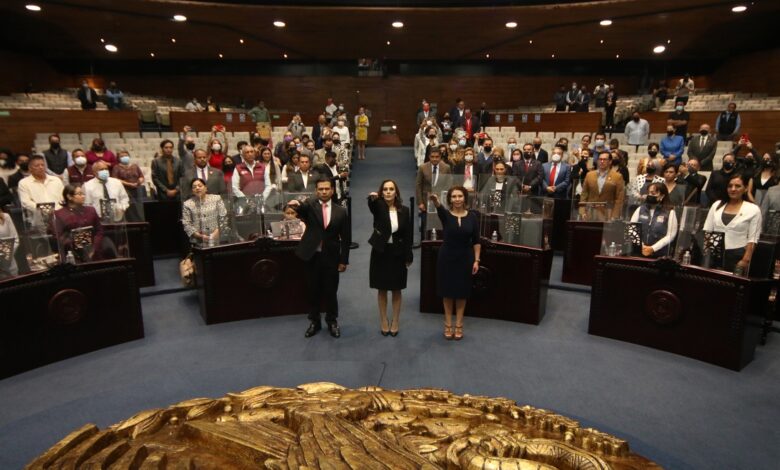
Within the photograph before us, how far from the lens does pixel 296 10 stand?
13.6 m

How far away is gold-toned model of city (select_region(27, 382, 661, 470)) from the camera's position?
6.43 feet

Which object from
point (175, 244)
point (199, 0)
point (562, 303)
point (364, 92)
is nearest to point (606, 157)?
A: point (562, 303)

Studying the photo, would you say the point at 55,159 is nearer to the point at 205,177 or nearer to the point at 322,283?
the point at 205,177

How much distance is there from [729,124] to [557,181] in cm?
584

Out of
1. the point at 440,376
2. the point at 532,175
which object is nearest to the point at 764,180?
the point at 532,175

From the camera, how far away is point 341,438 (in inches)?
81.0

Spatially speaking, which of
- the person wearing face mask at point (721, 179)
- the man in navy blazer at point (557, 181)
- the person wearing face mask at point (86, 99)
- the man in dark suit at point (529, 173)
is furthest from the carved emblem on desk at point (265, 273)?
the person wearing face mask at point (86, 99)

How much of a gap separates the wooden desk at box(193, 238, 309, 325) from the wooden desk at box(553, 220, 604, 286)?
10.4ft

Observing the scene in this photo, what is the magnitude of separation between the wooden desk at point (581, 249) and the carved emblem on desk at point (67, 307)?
5.08 meters

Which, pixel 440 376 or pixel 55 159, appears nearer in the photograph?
pixel 440 376

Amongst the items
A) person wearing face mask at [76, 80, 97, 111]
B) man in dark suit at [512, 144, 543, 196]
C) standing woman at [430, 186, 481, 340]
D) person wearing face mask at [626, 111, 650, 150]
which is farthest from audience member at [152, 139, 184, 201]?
person wearing face mask at [626, 111, 650, 150]

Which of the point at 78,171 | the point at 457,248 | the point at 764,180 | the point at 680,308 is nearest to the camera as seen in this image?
the point at 680,308

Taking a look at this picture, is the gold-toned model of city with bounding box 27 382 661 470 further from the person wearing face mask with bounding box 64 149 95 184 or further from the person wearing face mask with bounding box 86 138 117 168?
the person wearing face mask with bounding box 86 138 117 168

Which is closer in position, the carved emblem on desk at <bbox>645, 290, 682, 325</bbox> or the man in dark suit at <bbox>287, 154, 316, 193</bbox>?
the carved emblem on desk at <bbox>645, 290, 682, 325</bbox>
